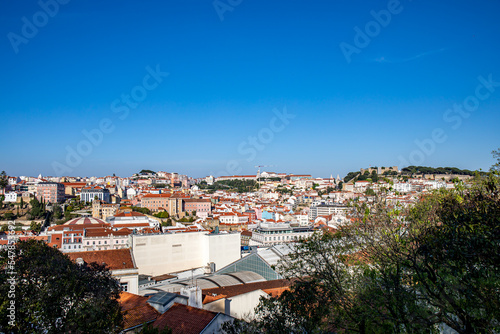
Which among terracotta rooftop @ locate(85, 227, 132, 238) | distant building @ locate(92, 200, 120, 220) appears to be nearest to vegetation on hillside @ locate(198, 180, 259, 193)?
distant building @ locate(92, 200, 120, 220)

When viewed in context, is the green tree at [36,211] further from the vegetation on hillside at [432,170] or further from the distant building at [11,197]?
the vegetation on hillside at [432,170]

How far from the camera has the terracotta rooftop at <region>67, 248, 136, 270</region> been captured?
17.0 m

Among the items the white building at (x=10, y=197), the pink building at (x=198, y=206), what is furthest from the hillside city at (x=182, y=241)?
the white building at (x=10, y=197)

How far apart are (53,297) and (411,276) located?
566 cm

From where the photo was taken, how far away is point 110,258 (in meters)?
17.6

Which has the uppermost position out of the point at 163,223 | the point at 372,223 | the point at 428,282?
the point at 372,223

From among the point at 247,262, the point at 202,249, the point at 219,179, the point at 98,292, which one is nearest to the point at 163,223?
the point at 202,249

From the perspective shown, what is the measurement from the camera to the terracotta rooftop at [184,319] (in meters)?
7.45

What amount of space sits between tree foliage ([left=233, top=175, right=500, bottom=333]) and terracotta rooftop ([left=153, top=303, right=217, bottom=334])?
1.59m

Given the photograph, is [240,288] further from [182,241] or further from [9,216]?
[9,216]

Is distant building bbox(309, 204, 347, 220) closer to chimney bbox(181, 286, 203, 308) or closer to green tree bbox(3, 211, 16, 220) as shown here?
green tree bbox(3, 211, 16, 220)

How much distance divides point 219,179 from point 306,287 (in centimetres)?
12865

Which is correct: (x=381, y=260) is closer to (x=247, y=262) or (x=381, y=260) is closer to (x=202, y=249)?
(x=247, y=262)

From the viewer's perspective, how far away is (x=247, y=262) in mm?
19547
